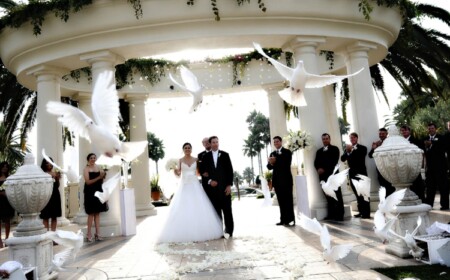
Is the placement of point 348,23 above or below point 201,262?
above

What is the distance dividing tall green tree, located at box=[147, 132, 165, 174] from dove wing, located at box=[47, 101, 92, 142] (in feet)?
254

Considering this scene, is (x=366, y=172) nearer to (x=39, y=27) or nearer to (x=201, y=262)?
(x=201, y=262)

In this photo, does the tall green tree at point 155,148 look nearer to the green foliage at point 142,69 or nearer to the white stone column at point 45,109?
the green foliage at point 142,69

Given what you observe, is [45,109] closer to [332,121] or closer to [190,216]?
[190,216]

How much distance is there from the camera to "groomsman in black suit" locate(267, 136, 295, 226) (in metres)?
8.35

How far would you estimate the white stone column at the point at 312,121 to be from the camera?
346 inches

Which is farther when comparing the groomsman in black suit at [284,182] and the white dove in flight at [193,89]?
the groomsman in black suit at [284,182]

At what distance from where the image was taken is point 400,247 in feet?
15.1

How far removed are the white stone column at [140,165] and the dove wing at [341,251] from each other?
10.4m

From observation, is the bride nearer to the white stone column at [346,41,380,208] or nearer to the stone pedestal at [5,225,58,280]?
the stone pedestal at [5,225,58,280]

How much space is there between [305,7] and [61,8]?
17.7ft

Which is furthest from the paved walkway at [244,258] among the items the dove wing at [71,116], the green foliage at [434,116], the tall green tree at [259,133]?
the tall green tree at [259,133]

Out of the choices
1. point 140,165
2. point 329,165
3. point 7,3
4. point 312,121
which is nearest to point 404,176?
point 329,165

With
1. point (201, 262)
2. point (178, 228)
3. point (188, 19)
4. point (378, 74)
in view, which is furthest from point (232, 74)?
point (201, 262)
